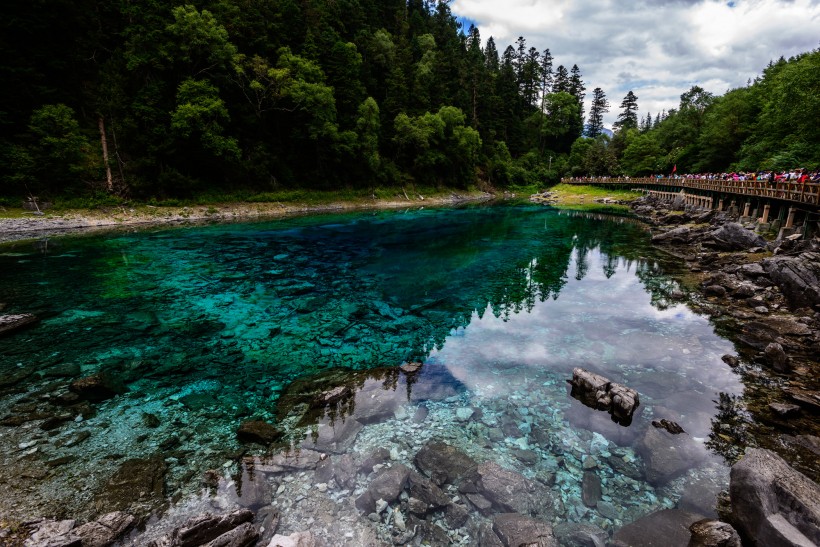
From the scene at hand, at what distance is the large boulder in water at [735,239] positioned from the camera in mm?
23375

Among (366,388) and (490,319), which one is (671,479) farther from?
(490,319)

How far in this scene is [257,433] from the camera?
309 inches

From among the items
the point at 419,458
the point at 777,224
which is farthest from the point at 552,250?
the point at 419,458

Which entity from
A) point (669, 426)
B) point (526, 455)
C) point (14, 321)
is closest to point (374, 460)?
point (526, 455)

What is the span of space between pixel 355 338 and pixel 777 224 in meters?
33.1

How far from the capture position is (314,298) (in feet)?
57.4

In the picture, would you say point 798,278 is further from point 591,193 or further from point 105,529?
point 591,193

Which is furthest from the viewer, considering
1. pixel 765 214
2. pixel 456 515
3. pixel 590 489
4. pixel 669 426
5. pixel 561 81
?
pixel 561 81

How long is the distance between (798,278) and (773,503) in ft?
49.3

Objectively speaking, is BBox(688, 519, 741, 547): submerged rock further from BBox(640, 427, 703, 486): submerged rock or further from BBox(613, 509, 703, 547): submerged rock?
BBox(640, 427, 703, 486): submerged rock

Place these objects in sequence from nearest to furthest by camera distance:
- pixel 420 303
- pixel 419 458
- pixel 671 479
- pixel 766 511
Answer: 1. pixel 766 511
2. pixel 671 479
3. pixel 419 458
4. pixel 420 303

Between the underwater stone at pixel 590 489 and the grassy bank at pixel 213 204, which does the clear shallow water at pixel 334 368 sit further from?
the grassy bank at pixel 213 204

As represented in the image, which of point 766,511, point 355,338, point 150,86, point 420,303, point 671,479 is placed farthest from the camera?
point 150,86

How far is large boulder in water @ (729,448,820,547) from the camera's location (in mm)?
4898
